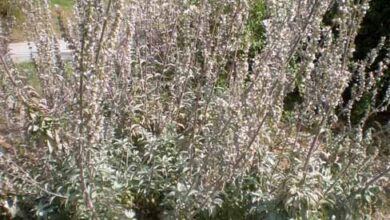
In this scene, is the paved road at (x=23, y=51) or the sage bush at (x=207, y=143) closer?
the sage bush at (x=207, y=143)

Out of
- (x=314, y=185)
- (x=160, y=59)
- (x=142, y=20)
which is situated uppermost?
(x=142, y=20)

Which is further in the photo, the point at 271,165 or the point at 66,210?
the point at 271,165

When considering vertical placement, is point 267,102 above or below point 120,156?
above

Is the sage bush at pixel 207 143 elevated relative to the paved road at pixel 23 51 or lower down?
elevated

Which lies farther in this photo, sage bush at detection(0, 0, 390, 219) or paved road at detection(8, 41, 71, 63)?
paved road at detection(8, 41, 71, 63)

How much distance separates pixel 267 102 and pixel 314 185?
27.8 inches

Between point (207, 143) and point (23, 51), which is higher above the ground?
point (207, 143)

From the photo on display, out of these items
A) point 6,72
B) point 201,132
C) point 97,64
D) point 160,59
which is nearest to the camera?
point 97,64

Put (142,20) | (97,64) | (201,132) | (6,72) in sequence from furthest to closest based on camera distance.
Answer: (142,20) < (201,132) < (6,72) < (97,64)

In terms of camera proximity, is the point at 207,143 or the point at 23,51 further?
the point at 23,51


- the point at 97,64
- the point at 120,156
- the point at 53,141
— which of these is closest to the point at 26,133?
the point at 53,141

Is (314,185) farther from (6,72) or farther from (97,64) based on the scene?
(6,72)

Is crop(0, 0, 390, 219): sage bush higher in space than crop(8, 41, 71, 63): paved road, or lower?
higher

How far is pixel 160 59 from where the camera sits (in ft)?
18.0
